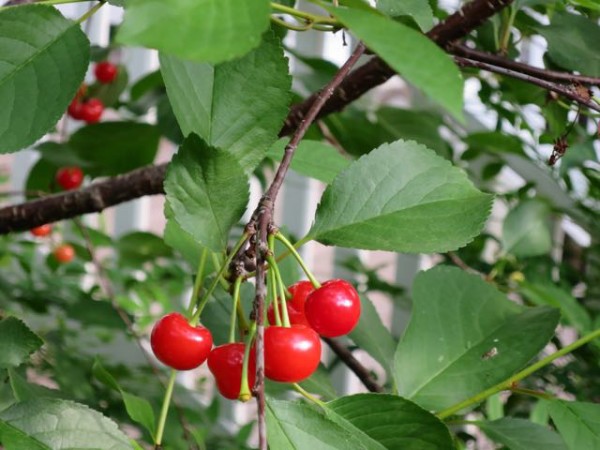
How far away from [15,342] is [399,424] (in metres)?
0.21

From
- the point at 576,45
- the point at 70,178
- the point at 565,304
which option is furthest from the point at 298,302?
the point at 70,178

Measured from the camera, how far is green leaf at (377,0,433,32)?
0.37 meters

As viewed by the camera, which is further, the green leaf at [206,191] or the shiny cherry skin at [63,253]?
the shiny cherry skin at [63,253]

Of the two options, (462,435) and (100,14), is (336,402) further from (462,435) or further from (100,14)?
(100,14)

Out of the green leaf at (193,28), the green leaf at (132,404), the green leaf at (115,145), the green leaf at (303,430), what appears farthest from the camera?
the green leaf at (115,145)

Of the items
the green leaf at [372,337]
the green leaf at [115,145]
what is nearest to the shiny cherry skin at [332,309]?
the green leaf at [372,337]

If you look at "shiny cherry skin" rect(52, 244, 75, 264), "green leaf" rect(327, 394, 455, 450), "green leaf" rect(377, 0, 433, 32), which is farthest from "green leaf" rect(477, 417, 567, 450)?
"shiny cherry skin" rect(52, 244, 75, 264)

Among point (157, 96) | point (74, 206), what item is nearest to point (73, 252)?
point (157, 96)

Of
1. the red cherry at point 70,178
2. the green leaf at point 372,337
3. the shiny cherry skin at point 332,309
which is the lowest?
the red cherry at point 70,178

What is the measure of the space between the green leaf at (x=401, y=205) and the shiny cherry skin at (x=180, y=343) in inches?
2.7

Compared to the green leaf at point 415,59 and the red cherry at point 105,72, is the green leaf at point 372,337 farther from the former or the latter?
the red cherry at point 105,72

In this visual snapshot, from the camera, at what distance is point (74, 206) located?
2.26 feet

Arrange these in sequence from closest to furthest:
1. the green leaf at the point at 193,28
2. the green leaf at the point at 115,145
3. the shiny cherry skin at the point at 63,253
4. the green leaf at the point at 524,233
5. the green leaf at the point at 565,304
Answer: the green leaf at the point at 193,28
the green leaf at the point at 565,304
the green leaf at the point at 524,233
the green leaf at the point at 115,145
the shiny cherry skin at the point at 63,253

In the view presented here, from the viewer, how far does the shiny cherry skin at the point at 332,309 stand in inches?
14.4
